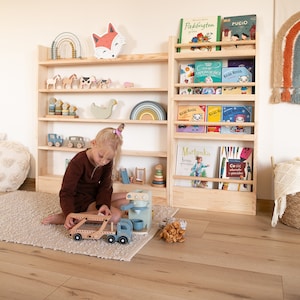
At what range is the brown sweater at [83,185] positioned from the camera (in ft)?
6.23

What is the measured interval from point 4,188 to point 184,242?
5.73 feet

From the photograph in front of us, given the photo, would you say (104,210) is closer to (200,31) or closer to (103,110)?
(103,110)

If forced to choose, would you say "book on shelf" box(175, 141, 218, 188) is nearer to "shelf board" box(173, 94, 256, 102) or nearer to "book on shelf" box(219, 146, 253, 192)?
"book on shelf" box(219, 146, 253, 192)

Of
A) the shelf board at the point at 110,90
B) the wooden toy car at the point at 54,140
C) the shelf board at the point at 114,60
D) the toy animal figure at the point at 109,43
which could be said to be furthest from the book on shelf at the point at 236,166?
the wooden toy car at the point at 54,140

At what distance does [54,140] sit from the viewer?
111 inches

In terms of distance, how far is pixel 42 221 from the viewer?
198cm

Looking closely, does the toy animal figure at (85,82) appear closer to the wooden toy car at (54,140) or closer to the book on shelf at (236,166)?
the wooden toy car at (54,140)

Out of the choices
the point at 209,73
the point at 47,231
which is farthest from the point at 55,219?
the point at 209,73

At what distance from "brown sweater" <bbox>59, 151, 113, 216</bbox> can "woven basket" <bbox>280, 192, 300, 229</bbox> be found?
1.03 metres

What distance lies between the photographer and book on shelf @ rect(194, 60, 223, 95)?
2441 millimetres

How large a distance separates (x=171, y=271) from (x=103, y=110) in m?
1.60

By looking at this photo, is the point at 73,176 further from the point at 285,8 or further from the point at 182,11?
the point at 285,8

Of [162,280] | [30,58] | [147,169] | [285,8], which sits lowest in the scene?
[162,280]

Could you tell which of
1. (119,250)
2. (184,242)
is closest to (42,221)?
(119,250)
